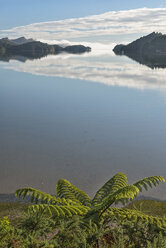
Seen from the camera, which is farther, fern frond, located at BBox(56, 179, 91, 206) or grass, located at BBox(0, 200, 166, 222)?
grass, located at BBox(0, 200, 166, 222)

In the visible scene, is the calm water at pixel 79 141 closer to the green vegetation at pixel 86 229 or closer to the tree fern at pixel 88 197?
the tree fern at pixel 88 197

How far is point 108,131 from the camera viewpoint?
27953 mm

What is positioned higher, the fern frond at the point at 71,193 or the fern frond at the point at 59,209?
the fern frond at the point at 59,209

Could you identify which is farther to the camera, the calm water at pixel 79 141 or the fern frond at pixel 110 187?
the calm water at pixel 79 141

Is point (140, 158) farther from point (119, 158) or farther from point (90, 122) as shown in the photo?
point (90, 122)

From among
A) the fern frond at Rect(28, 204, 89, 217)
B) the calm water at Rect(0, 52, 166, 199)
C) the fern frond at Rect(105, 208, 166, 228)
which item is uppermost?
the fern frond at Rect(28, 204, 89, 217)

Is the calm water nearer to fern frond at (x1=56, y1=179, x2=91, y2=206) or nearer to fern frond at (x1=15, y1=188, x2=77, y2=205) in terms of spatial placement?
fern frond at (x1=56, y1=179, x2=91, y2=206)

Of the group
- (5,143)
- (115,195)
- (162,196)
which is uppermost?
(115,195)

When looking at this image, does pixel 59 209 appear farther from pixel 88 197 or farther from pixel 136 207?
pixel 136 207

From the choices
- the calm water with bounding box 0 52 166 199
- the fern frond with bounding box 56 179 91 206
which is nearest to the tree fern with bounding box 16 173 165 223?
the fern frond with bounding box 56 179 91 206

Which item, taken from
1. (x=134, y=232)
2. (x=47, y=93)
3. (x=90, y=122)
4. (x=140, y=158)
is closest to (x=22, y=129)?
(x=90, y=122)

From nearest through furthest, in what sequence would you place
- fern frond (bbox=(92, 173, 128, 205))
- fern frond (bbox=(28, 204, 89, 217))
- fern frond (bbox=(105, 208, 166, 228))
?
1. fern frond (bbox=(28, 204, 89, 217))
2. fern frond (bbox=(105, 208, 166, 228))
3. fern frond (bbox=(92, 173, 128, 205))

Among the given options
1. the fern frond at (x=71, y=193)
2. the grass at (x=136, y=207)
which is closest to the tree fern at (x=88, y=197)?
the fern frond at (x=71, y=193)

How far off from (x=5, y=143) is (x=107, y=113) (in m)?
18.3
